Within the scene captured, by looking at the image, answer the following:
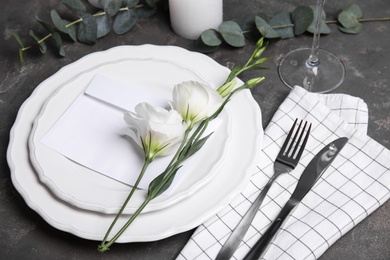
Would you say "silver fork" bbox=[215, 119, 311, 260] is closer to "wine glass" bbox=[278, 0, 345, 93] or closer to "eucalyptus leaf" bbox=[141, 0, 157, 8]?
"wine glass" bbox=[278, 0, 345, 93]

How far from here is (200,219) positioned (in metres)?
0.80

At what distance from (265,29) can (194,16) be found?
4.4 inches

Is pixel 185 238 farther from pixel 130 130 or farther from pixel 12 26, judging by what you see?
pixel 12 26

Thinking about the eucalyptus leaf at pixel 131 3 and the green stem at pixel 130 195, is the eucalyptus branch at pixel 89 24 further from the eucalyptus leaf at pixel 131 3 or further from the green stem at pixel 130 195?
the green stem at pixel 130 195

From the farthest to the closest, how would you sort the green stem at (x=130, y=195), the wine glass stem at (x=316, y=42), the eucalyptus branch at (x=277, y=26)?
1. the eucalyptus branch at (x=277, y=26)
2. the wine glass stem at (x=316, y=42)
3. the green stem at (x=130, y=195)

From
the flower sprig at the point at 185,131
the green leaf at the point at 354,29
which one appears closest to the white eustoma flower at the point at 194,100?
the flower sprig at the point at 185,131

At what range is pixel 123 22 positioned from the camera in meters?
1.08

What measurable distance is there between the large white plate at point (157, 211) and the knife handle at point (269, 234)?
0.06 meters

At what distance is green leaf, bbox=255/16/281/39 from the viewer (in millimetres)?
1029

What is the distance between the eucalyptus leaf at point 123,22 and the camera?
108cm

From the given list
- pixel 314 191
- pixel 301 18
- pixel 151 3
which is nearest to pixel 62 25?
pixel 151 3

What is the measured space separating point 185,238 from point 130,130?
151 millimetres

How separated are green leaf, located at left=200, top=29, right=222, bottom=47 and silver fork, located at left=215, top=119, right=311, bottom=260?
0.20 m

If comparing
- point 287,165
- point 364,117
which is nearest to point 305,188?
point 287,165
